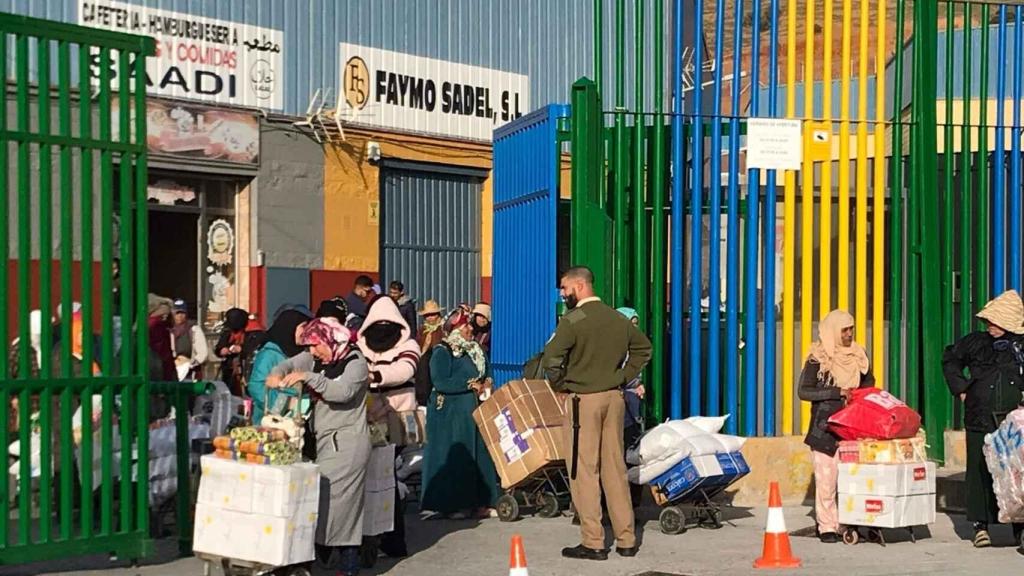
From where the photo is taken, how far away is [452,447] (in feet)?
39.5

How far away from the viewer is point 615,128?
1278 centimetres

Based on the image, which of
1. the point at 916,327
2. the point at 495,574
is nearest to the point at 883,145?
the point at 916,327

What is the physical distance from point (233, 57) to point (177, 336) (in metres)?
4.60

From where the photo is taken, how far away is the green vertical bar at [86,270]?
830cm

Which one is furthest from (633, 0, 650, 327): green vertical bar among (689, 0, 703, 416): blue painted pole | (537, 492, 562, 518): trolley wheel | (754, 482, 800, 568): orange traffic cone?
(754, 482, 800, 568): orange traffic cone

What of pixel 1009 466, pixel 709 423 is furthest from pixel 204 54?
pixel 1009 466

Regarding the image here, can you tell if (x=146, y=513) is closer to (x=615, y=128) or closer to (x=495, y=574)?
(x=495, y=574)

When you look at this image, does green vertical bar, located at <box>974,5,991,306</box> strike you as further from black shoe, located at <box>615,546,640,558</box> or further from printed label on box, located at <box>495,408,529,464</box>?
black shoe, located at <box>615,546,640,558</box>

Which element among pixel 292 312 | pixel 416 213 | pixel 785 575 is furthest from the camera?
pixel 416 213

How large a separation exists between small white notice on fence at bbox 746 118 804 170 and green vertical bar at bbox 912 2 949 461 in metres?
1.22

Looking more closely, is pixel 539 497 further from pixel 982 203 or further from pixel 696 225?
pixel 982 203

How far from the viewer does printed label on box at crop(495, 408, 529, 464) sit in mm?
11195

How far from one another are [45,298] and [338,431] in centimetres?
184

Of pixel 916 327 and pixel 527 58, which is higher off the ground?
pixel 527 58
